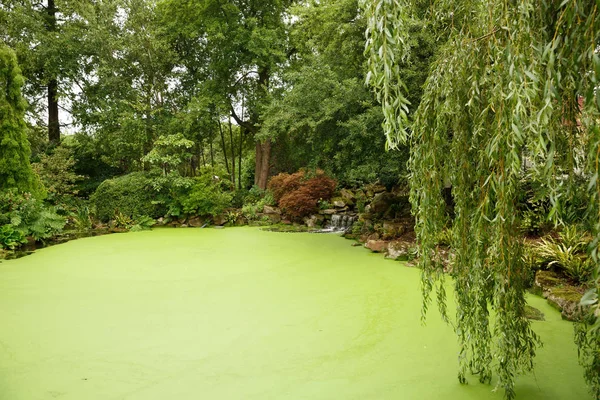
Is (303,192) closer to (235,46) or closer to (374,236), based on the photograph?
(374,236)

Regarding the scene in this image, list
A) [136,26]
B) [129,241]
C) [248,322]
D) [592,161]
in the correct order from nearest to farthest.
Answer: [592,161]
[248,322]
[129,241]
[136,26]

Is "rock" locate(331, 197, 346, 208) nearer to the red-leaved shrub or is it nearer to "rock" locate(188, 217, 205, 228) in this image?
the red-leaved shrub

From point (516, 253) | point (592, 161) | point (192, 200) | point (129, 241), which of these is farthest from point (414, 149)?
point (192, 200)

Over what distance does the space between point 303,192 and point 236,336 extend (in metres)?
6.56

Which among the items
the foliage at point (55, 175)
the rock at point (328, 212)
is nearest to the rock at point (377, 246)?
the rock at point (328, 212)

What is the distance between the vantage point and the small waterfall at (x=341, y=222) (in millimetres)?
9171

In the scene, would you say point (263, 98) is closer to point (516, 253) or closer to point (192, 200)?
point (192, 200)

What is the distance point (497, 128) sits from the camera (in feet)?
5.55

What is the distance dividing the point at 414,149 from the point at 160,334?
261 centimetres

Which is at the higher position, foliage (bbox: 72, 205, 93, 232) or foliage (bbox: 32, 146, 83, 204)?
foliage (bbox: 32, 146, 83, 204)

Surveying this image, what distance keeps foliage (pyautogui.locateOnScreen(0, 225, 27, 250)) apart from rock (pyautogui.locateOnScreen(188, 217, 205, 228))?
3902 millimetres

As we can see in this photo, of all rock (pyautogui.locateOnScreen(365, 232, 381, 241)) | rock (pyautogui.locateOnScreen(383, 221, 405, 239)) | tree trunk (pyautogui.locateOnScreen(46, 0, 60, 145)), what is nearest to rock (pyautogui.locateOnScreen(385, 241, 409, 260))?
rock (pyautogui.locateOnScreen(383, 221, 405, 239))

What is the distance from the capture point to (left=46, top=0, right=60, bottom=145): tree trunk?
482 inches

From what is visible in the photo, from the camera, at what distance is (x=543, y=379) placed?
235 cm
